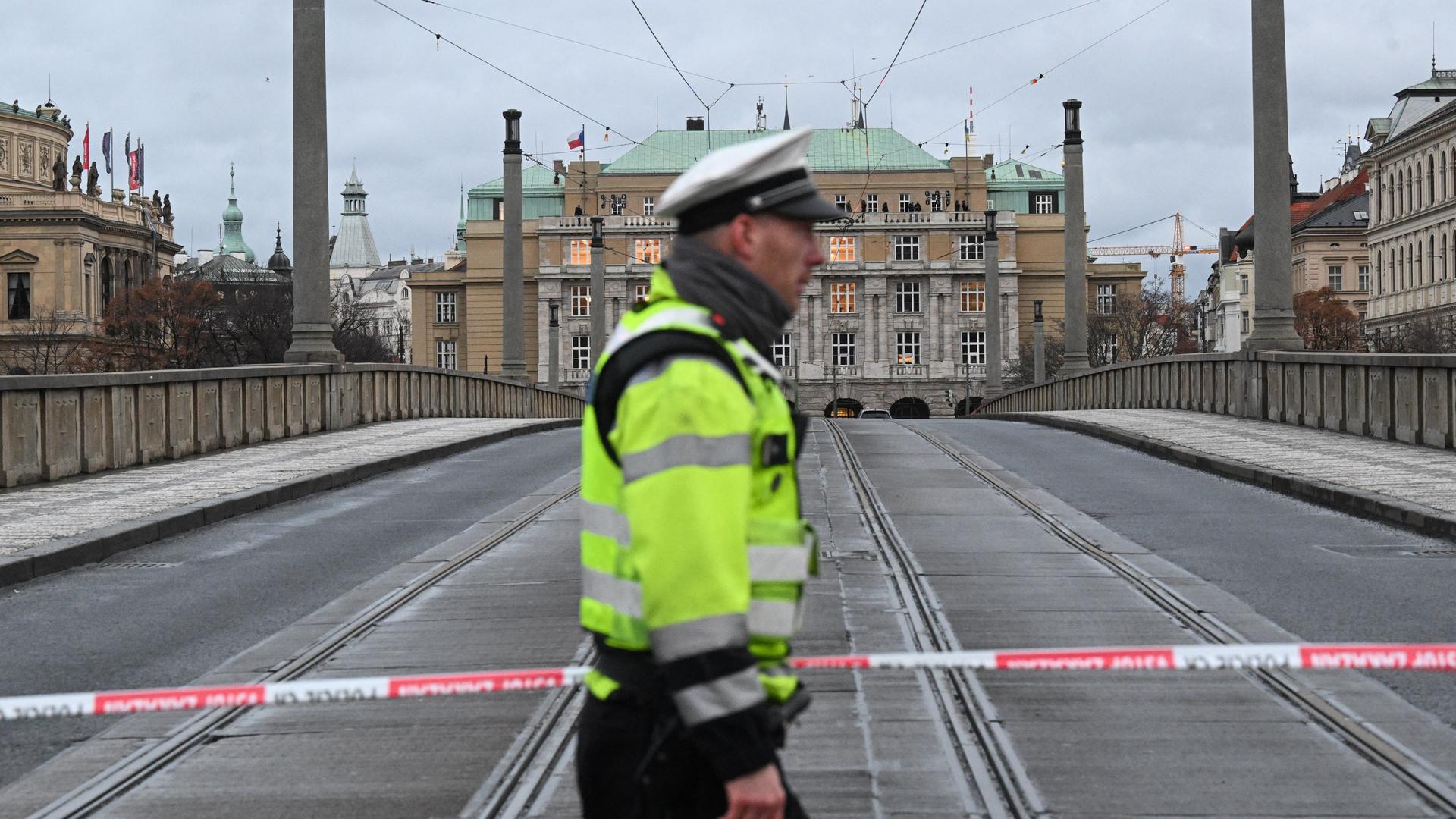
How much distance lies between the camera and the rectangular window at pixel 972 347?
11075 cm

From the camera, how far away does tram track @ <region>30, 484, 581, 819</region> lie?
18.7ft

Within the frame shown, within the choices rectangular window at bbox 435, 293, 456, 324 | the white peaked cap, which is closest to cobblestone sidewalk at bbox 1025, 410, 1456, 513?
the white peaked cap

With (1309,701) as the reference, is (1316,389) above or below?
above

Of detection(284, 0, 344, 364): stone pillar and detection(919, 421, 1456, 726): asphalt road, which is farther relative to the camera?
detection(284, 0, 344, 364): stone pillar

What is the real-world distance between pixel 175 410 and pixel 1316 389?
1480cm

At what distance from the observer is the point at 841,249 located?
111m

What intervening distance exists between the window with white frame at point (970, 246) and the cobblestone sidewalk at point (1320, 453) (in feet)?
273

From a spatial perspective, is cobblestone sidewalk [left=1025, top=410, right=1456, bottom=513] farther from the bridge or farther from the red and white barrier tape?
the red and white barrier tape

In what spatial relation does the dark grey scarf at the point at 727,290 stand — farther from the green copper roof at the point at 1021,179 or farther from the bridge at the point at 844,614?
the green copper roof at the point at 1021,179

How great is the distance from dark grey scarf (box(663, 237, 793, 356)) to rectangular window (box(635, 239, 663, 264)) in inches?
4087

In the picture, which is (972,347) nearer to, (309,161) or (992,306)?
(992,306)

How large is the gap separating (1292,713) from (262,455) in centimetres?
1611

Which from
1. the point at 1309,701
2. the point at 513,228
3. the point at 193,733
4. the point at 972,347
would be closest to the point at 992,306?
the point at 513,228

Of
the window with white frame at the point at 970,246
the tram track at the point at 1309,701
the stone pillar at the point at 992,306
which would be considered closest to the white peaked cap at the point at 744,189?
the tram track at the point at 1309,701
